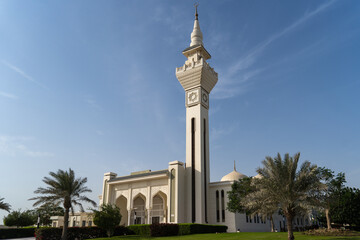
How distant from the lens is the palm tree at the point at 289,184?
19.6 metres

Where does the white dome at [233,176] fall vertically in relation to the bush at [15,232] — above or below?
above

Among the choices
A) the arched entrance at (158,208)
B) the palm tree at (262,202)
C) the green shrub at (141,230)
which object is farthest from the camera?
the arched entrance at (158,208)

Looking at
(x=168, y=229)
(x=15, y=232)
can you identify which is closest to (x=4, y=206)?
(x=15, y=232)

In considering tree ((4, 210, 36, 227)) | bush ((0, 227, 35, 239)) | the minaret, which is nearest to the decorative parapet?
the minaret

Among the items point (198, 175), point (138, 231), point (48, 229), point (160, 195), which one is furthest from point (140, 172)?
point (48, 229)

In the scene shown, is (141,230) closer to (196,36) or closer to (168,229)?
(168,229)

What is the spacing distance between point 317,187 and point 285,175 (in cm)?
212

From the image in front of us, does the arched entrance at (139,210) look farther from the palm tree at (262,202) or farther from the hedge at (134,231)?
the palm tree at (262,202)

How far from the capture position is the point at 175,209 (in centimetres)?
3594

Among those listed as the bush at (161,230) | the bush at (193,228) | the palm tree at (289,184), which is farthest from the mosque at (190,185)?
the palm tree at (289,184)

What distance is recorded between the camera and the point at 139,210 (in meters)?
42.3

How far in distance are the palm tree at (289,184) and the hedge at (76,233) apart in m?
17.3

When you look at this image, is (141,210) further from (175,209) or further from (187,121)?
(187,121)

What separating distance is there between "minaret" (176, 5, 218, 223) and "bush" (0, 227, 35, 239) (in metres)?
20.0
